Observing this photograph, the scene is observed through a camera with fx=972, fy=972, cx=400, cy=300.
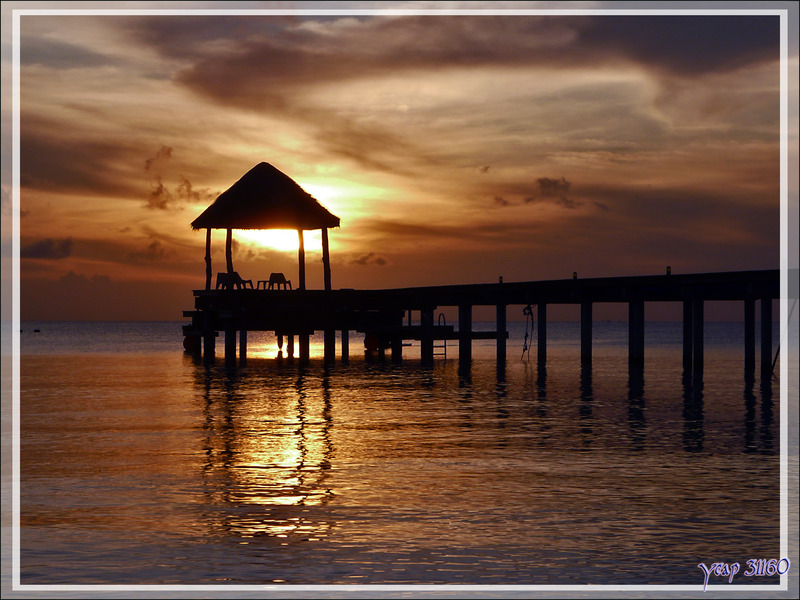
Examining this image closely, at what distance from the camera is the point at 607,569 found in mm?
7723

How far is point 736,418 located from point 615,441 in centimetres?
476

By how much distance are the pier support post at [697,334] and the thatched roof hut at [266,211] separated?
1425 centimetres

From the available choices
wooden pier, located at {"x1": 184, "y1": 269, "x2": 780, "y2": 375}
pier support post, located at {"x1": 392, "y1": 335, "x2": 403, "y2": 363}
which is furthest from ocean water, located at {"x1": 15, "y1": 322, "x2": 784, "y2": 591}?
pier support post, located at {"x1": 392, "y1": 335, "x2": 403, "y2": 363}

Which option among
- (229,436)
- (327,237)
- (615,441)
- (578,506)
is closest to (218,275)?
(327,237)

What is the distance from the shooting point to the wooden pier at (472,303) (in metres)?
32.0

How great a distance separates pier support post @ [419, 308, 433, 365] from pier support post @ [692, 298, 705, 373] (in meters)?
10.1

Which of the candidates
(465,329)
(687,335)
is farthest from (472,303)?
(687,335)

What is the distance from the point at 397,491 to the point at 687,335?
25819 mm

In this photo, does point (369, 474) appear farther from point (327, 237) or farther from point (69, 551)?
point (327, 237)

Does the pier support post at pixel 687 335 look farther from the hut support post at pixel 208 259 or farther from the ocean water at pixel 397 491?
the hut support post at pixel 208 259

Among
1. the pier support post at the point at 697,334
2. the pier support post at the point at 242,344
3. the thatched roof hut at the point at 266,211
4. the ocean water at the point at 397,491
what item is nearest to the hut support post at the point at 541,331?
the pier support post at the point at 697,334

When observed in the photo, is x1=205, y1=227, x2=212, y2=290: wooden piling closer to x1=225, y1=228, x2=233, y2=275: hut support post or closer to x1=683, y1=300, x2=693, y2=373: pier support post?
x1=225, y1=228, x2=233, y2=275: hut support post

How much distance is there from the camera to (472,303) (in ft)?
128

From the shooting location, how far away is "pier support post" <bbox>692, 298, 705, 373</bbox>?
3309 centimetres
